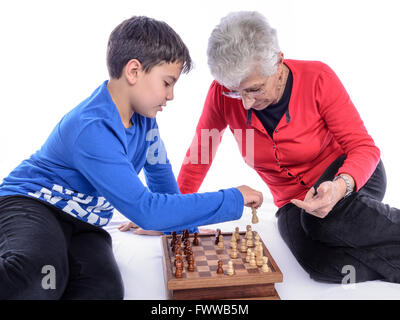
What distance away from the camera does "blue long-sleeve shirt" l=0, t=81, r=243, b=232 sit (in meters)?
1.43

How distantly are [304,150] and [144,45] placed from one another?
0.78 meters

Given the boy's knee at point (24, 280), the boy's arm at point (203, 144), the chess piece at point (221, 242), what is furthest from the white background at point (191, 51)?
the boy's knee at point (24, 280)

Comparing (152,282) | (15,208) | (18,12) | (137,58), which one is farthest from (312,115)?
(18,12)

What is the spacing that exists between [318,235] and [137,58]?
918 mm

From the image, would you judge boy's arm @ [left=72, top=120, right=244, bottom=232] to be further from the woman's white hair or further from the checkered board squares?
the woman's white hair

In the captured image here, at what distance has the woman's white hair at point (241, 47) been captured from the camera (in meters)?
1.51

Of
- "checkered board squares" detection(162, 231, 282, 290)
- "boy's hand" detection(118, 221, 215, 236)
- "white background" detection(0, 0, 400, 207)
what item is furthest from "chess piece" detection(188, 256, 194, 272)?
"white background" detection(0, 0, 400, 207)

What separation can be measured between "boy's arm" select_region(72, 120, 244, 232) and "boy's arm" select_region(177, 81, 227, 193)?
561 mm

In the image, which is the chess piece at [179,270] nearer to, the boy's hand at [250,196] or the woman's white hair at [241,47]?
the boy's hand at [250,196]

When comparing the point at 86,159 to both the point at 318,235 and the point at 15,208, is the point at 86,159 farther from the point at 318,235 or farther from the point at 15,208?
the point at 318,235

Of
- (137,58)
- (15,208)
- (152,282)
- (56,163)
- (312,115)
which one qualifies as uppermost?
(137,58)

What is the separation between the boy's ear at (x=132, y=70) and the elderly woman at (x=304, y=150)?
263 millimetres

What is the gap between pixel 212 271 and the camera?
1438mm

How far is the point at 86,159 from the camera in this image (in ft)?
4.71
